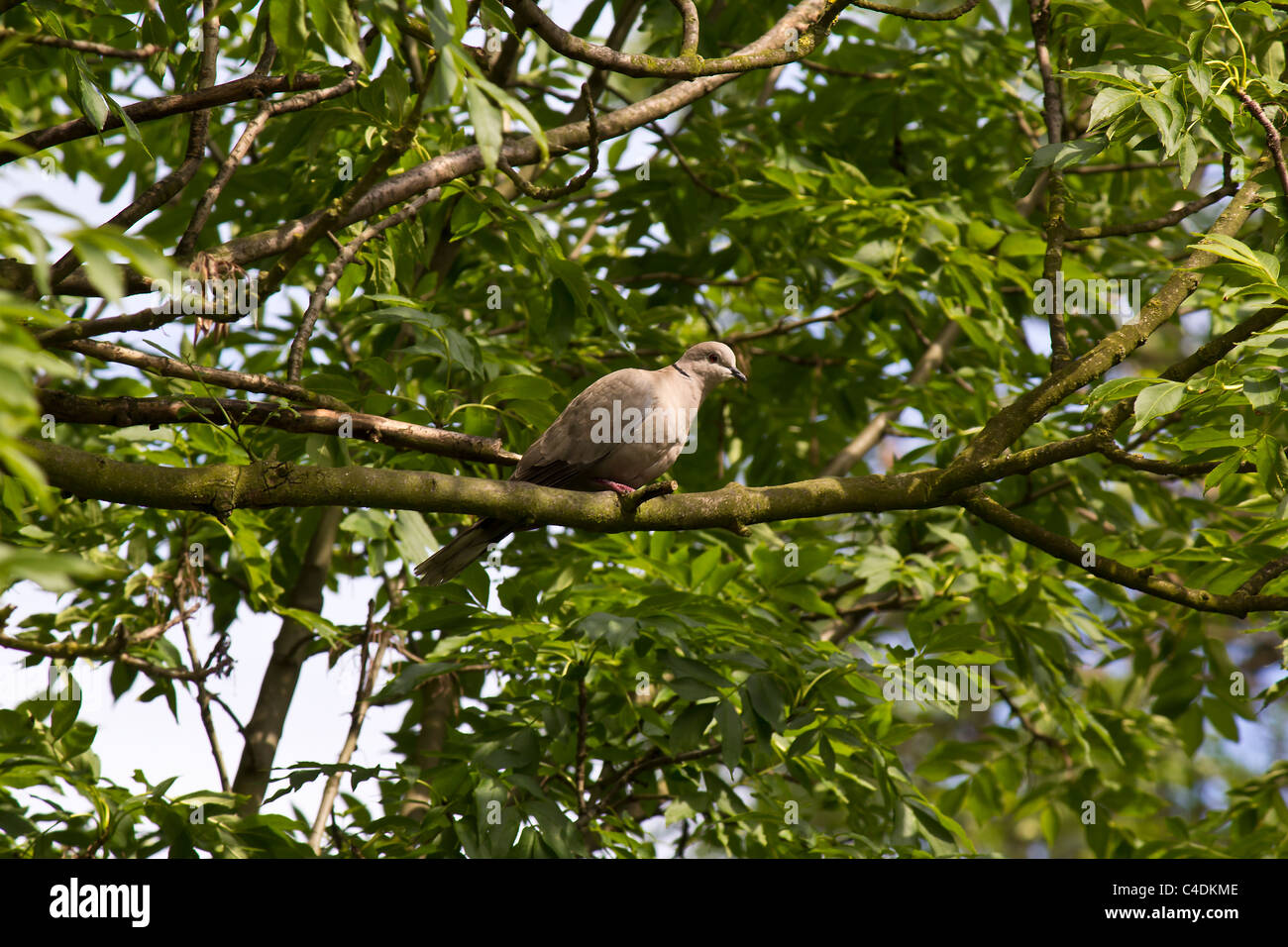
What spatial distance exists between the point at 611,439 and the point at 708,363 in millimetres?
1147

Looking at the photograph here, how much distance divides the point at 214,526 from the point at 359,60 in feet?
11.5

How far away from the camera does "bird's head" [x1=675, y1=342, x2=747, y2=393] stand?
5898mm

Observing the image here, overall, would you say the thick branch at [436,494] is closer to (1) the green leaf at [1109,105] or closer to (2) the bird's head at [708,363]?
(1) the green leaf at [1109,105]

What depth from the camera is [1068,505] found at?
691cm

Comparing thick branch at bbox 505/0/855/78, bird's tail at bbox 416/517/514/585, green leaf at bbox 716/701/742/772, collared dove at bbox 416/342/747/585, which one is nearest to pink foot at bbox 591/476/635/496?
collared dove at bbox 416/342/747/585

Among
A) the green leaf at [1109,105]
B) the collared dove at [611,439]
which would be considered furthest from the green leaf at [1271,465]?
the collared dove at [611,439]

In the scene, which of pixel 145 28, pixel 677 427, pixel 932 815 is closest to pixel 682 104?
pixel 677 427

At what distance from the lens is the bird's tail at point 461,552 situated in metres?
4.45

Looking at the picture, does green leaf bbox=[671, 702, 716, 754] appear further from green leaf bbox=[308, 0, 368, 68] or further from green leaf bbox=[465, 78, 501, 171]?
green leaf bbox=[308, 0, 368, 68]

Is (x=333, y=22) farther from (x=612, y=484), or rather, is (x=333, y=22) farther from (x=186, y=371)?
(x=612, y=484)

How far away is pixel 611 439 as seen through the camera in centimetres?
502

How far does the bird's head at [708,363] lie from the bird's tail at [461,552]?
1773mm

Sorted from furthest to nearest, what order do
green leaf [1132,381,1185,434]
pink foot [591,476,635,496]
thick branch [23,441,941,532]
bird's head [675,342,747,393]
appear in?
bird's head [675,342,747,393]
pink foot [591,476,635,496]
green leaf [1132,381,1185,434]
thick branch [23,441,941,532]
